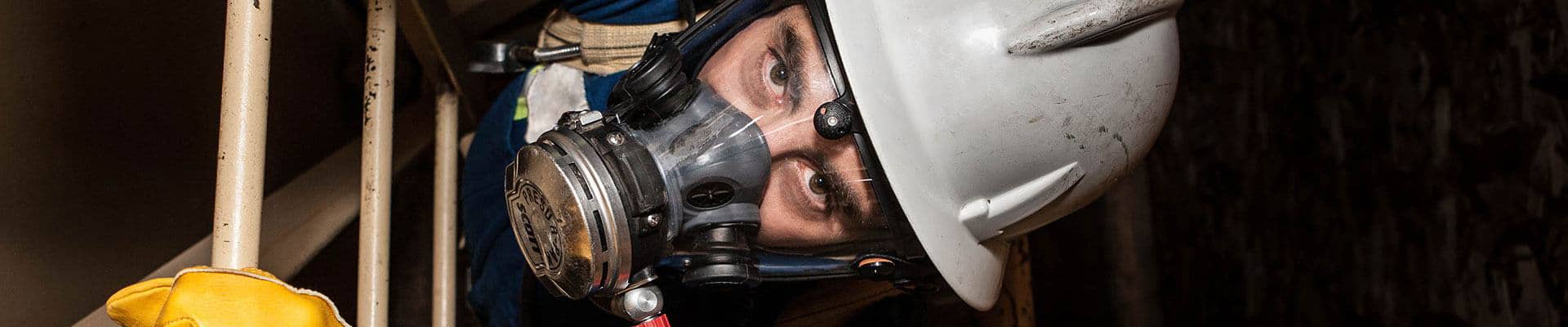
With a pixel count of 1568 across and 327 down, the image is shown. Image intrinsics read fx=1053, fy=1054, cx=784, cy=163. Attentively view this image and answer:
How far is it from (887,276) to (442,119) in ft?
2.11

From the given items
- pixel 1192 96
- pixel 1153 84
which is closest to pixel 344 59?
pixel 1153 84

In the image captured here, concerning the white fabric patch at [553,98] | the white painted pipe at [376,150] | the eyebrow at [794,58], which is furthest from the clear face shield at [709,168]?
the white fabric patch at [553,98]

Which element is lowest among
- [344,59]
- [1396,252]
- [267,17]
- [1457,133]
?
[1396,252]

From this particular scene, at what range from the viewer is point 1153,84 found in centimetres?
104

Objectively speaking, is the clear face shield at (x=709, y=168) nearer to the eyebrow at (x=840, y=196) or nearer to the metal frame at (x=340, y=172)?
the eyebrow at (x=840, y=196)

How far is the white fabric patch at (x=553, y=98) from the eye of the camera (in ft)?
4.31

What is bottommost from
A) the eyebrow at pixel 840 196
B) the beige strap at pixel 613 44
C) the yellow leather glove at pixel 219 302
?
the yellow leather glove at pixel 219 302

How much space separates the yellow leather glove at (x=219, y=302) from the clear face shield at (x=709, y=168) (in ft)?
0.70

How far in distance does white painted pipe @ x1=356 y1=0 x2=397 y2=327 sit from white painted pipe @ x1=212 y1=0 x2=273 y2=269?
0.30 m

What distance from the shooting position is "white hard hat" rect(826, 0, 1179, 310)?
37.3 inches

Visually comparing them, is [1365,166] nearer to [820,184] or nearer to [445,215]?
[820,184]

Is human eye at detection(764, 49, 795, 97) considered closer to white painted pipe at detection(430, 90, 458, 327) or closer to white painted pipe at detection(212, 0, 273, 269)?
white painted pipe at detection(212, 0, 273, 269)

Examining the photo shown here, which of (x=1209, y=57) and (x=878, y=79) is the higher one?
(x=1209, y=57)

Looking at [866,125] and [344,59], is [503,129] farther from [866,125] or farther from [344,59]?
[866,125]
